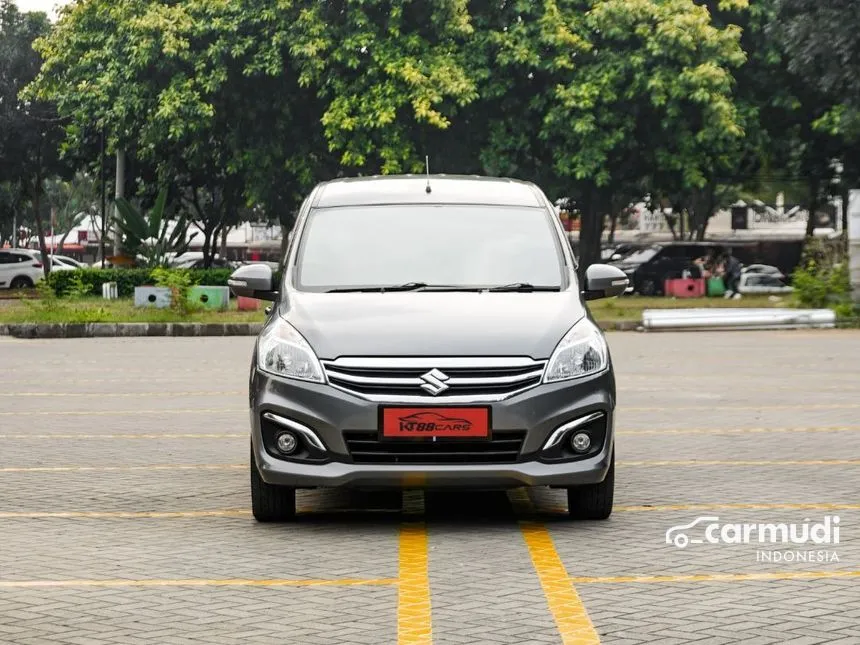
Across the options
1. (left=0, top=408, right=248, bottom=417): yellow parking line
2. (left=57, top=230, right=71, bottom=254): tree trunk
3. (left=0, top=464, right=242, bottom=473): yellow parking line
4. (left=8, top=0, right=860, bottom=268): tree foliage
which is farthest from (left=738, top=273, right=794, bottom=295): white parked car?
(left=57, top=230, right=71, bottom=254): tree trunk

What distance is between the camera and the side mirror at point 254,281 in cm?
861

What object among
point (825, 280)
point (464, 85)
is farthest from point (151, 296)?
point (825, 280)

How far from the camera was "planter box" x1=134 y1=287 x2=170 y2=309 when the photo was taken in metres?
31.4

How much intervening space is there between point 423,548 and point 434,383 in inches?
28.8

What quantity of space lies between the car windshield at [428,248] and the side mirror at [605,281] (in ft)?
0.83

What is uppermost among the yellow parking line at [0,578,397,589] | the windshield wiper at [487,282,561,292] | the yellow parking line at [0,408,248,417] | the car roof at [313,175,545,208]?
the car roof at [313,175,545,208]

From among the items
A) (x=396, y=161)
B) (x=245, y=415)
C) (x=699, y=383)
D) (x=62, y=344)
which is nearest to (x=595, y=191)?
(x=396, y=161)

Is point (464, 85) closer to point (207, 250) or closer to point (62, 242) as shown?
point (207, 250)

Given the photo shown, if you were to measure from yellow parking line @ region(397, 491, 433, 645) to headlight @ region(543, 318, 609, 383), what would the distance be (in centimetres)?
96

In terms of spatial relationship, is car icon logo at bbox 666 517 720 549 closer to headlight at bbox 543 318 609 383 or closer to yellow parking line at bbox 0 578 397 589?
headlight at bbox 543 318 609 383

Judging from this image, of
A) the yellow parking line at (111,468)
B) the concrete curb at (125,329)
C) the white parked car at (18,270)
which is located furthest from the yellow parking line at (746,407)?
the white parked car at (18,270)

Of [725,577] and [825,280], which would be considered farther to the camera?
[825,280]

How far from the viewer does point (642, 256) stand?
167 feet

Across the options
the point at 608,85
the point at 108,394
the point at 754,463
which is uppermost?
the point at 608,85
